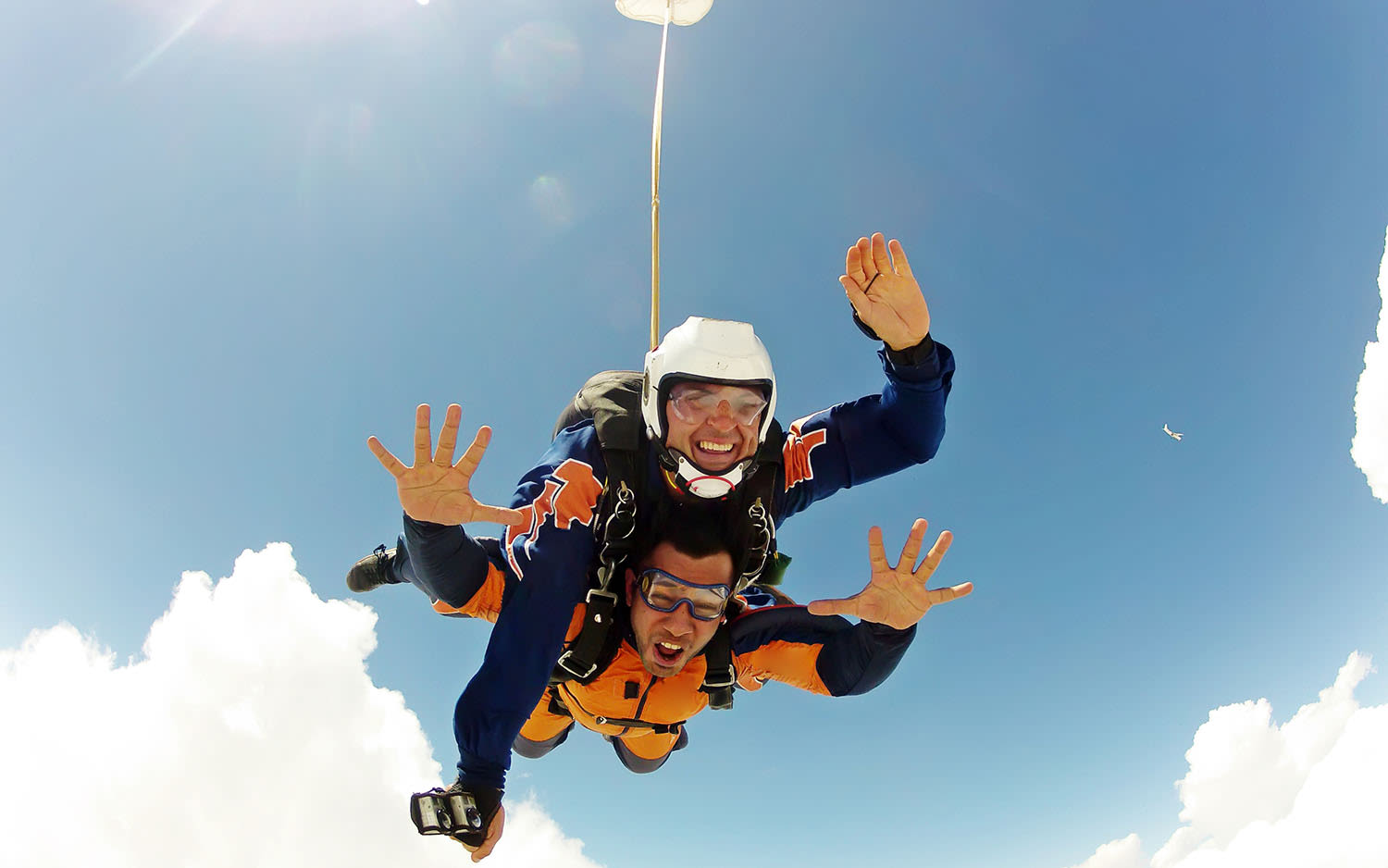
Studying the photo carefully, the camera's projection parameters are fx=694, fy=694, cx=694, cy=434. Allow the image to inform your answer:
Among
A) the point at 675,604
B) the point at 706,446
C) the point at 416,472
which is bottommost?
the point at 675,604

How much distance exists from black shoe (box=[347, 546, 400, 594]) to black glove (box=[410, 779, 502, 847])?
2.29 metres

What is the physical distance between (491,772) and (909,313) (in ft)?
7.88

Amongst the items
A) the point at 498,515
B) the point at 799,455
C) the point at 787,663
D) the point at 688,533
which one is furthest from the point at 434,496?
the point at 787,663

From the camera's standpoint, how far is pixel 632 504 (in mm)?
2746

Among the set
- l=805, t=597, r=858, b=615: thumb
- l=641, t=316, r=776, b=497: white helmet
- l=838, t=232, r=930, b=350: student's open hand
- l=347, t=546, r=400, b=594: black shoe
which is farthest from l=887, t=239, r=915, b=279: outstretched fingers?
l=347, t=546, r=400, b=594: black shoe

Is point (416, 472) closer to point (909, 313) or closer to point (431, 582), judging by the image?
point (431, 582)

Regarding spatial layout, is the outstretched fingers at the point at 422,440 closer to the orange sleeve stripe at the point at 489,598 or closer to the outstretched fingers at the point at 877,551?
the orange sleeve stripe at the point at 489,598

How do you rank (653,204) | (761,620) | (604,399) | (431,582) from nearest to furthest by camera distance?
(431,582) < (604,399) < (761,620) < (653,204)

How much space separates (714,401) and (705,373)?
0.42 feet

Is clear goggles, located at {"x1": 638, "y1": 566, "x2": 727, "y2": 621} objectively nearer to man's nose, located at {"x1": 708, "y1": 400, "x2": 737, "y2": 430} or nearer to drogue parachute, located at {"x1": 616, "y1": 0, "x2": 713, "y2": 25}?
man's nose, located at {"x1": 708, "y1": 400, "x2": 737, "y2": 430}

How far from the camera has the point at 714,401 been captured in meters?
2.94

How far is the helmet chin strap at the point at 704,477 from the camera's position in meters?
2.84

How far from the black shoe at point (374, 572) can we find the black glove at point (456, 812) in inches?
90.0

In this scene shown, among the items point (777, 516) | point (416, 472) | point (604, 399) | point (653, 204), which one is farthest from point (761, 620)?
point (653, 204)
